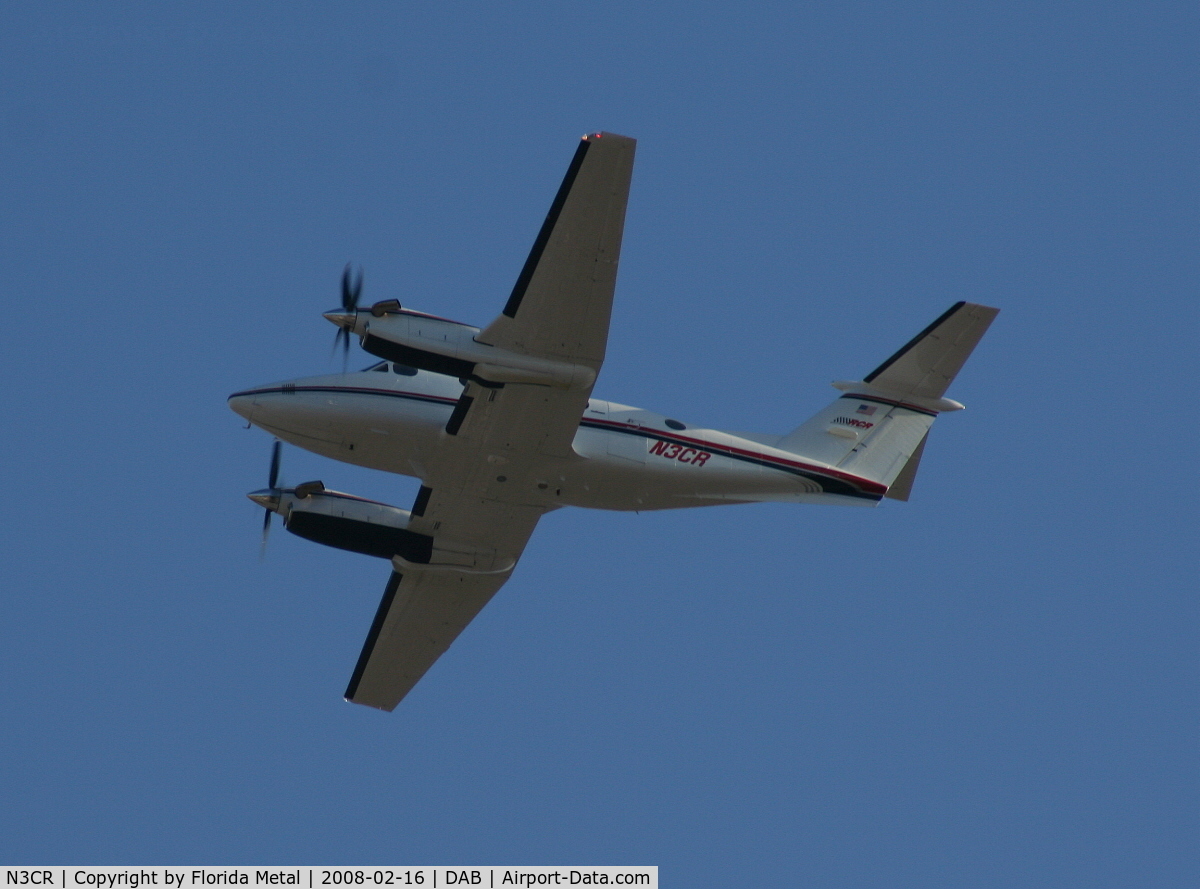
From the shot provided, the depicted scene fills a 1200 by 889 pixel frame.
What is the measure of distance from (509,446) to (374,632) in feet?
22.1

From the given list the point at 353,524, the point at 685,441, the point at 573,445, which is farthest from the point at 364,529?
the point at 685,441

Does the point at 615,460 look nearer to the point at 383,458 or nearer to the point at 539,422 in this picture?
the point at 539,422

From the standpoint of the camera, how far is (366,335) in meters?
21.0

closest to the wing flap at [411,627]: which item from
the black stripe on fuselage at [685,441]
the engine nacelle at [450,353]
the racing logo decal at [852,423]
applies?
the black stripe on fuselage at [685,441]

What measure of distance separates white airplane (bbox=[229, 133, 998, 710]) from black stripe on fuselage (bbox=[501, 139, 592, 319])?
0.09 feet

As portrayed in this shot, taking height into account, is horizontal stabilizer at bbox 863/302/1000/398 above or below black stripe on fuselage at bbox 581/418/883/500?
above

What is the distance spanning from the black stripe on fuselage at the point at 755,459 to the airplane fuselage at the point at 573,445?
0.02 metres

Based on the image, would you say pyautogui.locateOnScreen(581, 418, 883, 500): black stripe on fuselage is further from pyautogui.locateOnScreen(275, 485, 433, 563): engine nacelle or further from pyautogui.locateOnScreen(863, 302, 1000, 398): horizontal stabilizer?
pyautogui.locateOnScreen(275, 485, 433, 563): engine nacelle

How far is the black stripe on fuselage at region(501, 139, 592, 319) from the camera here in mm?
19344

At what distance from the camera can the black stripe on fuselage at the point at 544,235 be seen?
19.3 m

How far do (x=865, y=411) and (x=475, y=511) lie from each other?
760cm

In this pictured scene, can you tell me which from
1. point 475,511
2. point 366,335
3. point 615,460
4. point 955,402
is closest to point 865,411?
point 955,402

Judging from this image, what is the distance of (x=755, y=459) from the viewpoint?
23.5 meters

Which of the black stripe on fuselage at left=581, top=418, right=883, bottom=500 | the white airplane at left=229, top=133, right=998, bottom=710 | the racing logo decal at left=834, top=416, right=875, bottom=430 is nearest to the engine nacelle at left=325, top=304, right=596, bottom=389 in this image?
the white airplane at left=229, top=133, right=998, bottom=710
